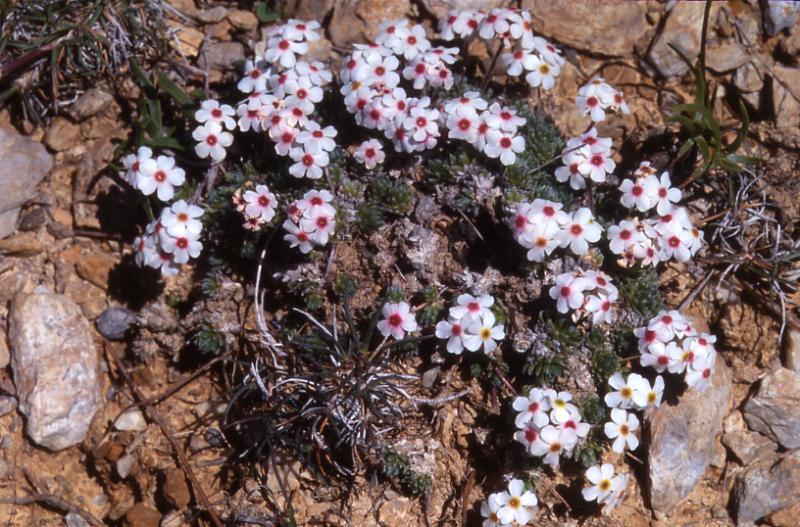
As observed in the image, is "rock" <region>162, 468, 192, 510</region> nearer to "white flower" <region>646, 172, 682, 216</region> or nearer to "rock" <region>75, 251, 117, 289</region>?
"rock" <region>75, 251, 117, 289</region>

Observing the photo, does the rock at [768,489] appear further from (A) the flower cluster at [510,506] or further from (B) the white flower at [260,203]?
(B) the white flower at [260,203]

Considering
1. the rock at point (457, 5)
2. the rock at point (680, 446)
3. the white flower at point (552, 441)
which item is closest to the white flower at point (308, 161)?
the rock at point (457, 5)

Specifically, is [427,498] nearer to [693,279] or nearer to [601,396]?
[601,396]

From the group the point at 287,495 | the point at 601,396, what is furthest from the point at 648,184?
the point at 287,495

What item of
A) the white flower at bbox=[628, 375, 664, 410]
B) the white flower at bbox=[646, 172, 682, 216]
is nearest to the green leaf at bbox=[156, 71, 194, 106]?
the white flower at bbox=[646, 172, 682, 216]

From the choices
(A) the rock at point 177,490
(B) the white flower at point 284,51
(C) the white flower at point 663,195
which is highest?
(B) the white flower at point 284,51

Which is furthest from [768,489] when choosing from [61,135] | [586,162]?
[61,135]
